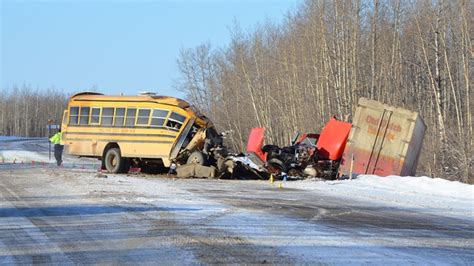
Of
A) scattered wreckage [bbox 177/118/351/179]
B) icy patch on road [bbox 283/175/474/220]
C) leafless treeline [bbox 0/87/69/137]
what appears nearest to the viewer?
icy patch on road [bbox 283/175/474/220]

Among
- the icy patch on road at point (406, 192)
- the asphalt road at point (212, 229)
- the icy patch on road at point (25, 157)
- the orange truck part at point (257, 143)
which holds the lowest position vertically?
the icy patch on road at point (25, 157)

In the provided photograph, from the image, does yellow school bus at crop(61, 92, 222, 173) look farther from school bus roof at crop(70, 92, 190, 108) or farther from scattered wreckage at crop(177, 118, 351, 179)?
scattered wreckage at crop(177, 118, 351, 179)

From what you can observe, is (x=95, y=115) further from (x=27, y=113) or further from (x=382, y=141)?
(x=27, y=113)

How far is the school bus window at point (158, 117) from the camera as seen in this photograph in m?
25.1

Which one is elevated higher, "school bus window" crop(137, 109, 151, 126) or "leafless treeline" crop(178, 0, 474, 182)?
"leafless treeline" crop(178, 0, 474, 182)

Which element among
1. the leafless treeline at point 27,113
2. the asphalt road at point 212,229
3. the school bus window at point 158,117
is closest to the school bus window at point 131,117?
the school bus window at point 158,117

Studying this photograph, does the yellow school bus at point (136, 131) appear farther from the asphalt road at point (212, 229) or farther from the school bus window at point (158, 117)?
the asphalt road at point (212, 229)

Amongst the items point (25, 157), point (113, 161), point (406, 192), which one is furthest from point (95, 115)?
point (25, 157)

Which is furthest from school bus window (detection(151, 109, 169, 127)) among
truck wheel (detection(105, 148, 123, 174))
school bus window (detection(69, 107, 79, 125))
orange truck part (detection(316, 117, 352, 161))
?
orange truck part (detection(316, 117, 352, 161))

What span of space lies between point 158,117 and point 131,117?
48.2 inches

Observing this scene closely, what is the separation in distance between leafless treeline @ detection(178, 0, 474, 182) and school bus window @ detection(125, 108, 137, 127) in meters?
13.9

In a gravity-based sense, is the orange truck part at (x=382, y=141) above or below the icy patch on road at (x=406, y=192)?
above

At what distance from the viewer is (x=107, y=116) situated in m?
26.2

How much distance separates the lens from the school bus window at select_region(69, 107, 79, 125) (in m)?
26.6
